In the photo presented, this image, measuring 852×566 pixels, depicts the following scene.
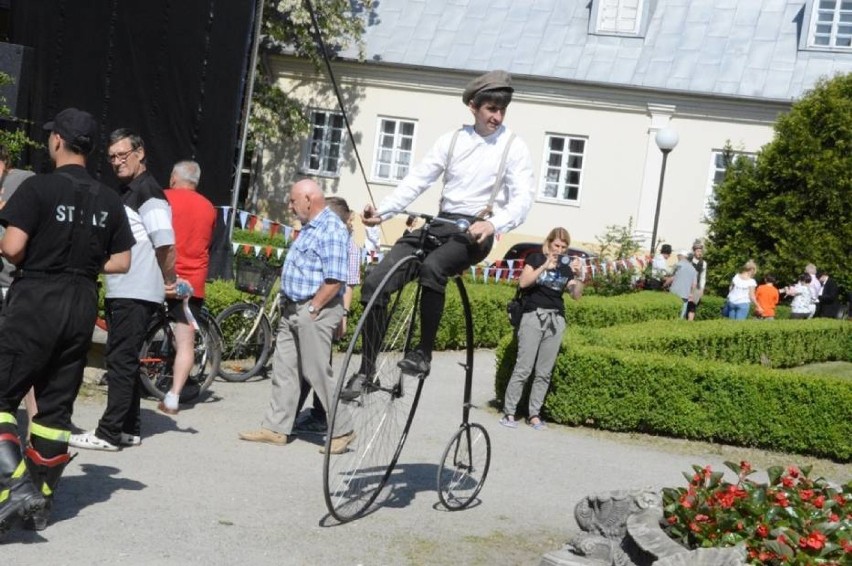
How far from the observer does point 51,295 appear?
20.1ft

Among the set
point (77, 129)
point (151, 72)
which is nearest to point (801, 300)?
point (151, 72)

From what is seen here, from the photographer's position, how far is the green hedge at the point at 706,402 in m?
12.2

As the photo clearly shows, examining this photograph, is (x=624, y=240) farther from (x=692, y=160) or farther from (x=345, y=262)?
(x=345, y=262)

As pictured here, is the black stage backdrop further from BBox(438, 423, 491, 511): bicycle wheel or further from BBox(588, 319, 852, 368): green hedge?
BBox(438, 423, 491, 511): bicycle wheel

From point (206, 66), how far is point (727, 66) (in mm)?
20074

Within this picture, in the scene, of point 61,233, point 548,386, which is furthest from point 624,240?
point 61,233

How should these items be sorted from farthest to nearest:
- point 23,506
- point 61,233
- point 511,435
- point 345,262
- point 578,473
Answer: point 511,435 → point 578,473 → point 345,262 → point 61,233 → point 23,506

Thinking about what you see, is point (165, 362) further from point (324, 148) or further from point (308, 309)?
point (324, 148)

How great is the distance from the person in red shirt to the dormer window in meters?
26.4

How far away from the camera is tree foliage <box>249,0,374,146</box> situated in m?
31.5

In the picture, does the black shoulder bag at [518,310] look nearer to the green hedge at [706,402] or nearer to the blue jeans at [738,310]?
the green hedge at [706,402]

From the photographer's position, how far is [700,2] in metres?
34.8

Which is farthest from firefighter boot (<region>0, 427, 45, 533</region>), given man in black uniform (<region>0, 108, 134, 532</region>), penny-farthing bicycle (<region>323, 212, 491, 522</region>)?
penny-farthing bicycle (<region>323, 212, 491, 522</region>)

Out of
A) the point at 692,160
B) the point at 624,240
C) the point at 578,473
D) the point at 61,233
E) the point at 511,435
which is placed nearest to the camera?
the point at 61,233
